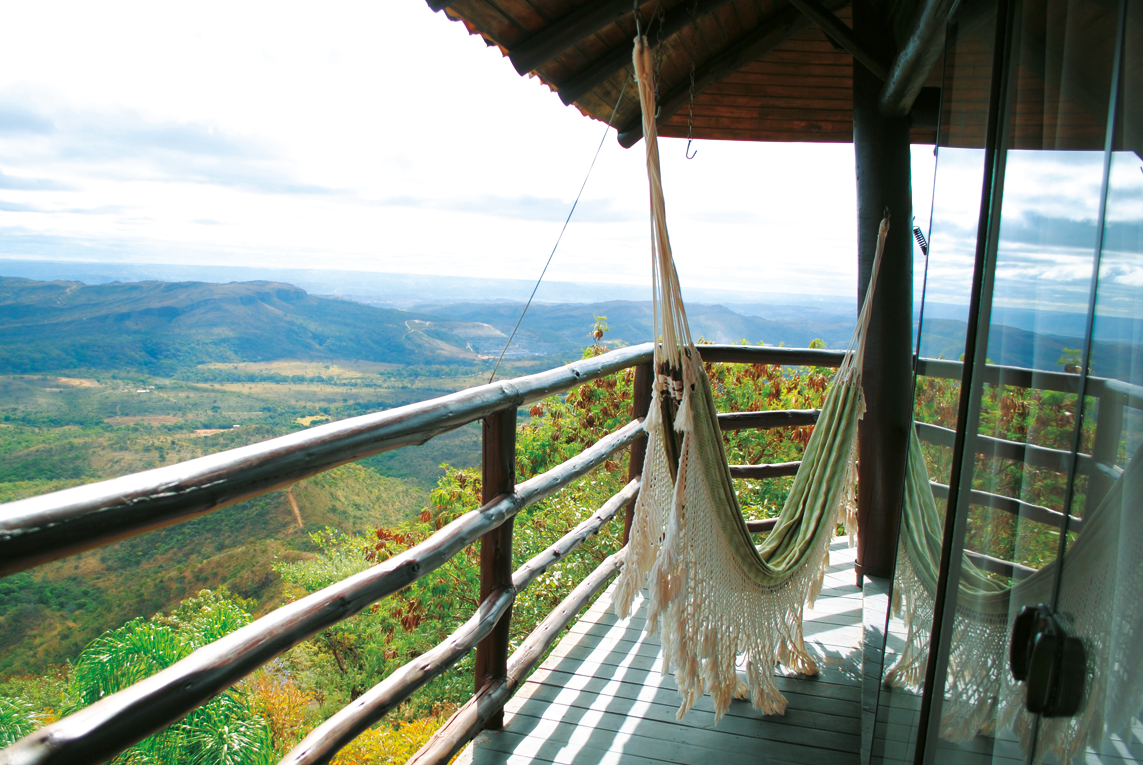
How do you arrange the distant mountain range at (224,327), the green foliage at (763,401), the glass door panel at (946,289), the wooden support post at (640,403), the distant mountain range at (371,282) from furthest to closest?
1. the distant mountain range at (371,282)
2. the distant mountain range at (224,327)
3. the green foliage at (763,401)
4. the wooden support post at (640,403)
5. the glass door panel at (946,289)

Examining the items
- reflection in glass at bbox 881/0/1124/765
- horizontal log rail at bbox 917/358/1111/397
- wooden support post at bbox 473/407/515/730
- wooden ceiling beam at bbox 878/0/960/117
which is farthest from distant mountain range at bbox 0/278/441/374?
reflection in glass at bbox 881/0/1124/765

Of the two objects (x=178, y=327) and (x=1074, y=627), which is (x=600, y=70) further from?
(x=178, y=327)

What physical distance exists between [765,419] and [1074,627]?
210 cm

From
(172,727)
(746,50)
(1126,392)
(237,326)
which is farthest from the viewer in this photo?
(237,326)

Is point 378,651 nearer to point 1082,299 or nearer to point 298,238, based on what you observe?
point 1082,299

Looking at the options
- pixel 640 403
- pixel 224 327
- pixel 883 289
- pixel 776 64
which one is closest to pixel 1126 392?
pixel 883 289

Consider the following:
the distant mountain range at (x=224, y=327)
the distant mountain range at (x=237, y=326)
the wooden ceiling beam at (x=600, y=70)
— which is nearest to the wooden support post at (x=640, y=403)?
the wooden ceiling beam at (x=600, y=70)

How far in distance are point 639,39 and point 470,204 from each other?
60.2 m

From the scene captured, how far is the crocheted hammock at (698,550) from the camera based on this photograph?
1.39 meters

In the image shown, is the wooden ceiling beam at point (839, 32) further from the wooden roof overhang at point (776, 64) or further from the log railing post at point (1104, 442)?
the log railing post at point (1104, 442)

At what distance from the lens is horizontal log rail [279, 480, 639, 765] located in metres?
1.01

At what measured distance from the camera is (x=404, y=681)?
1184 millimetres

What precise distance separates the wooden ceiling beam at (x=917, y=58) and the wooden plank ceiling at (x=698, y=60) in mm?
68

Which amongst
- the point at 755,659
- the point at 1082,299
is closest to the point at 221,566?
the point at 755,659
